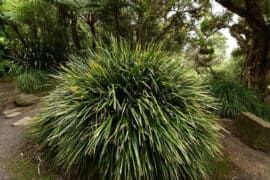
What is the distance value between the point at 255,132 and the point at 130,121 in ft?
7.80

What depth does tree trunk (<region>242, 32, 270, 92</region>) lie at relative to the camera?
5430mm

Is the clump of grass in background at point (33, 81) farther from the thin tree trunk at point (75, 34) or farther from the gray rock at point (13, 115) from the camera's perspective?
the thin tree trunk at point (75, 34)

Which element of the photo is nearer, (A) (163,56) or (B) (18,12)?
(A) (163,56)

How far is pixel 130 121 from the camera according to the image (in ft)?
7.73

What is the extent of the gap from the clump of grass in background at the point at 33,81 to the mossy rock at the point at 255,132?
344 cm

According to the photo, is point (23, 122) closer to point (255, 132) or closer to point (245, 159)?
point (245, 159)

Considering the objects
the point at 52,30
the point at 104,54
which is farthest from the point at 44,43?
the point at 104,54

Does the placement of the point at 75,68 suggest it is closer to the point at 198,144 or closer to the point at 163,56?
the point at 163,56

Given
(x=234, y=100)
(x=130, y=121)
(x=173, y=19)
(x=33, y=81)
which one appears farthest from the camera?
(x=173, y=19)

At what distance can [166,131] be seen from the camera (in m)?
2.33

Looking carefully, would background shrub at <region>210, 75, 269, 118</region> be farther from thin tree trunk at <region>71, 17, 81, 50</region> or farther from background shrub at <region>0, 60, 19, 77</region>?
background shrub at <region>0, 60, 19, 77</region>

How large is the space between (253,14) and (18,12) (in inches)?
177

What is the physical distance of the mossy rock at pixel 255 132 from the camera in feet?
12.1

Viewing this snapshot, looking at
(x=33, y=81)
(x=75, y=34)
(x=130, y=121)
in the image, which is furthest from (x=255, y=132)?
(x=75, y=34)
